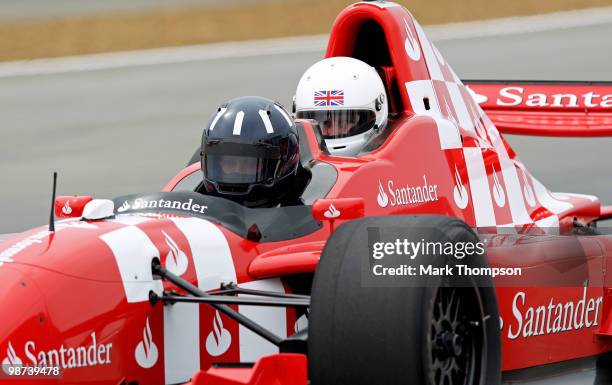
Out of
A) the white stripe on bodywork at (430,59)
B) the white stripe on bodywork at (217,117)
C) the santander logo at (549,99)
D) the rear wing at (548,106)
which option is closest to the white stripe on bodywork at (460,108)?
the white stripe on bodywork at (430,59)

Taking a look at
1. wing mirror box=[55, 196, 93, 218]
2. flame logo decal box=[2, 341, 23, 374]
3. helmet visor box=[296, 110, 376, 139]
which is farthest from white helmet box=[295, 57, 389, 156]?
flame logo decal box=[2, 341, 23, 374]

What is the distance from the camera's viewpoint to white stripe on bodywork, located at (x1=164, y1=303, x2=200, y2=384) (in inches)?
195

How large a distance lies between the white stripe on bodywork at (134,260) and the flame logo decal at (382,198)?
155cm

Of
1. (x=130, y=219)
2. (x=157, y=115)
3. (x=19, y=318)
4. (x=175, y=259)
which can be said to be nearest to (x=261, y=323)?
(x=175, y=259)

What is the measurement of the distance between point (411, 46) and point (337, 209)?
2405mm

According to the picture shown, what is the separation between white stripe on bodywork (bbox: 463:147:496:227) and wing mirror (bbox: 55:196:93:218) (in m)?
2.30

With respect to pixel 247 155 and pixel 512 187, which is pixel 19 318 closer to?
pixel 247 155

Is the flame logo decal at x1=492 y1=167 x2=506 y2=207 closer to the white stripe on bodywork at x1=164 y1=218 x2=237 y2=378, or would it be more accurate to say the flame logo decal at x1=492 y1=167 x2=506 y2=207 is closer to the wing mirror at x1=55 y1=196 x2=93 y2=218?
the white stripe on bodywork at x1=164 y1=218 x2=237 y2=378

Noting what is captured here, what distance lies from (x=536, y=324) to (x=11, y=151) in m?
7.64

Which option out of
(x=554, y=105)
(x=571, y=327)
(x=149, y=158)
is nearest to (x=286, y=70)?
(x=149, y=158)

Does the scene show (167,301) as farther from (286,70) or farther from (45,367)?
(286,70)

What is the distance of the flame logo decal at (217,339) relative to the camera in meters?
5.09

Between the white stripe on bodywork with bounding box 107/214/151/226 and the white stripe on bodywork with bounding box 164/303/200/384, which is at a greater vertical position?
the white stripe on bodywork with bounding box 107/214/151/226

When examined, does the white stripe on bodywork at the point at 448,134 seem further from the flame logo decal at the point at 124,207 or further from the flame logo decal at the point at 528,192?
the flame logo decal at the point at 124,207
